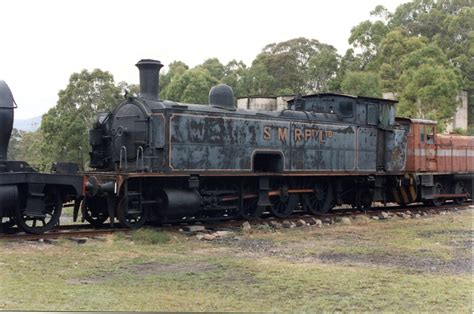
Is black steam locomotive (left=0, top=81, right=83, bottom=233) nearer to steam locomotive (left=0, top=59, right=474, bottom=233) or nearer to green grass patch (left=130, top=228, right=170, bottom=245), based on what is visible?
steam locomotive (left=0, top=59, right=474, bottom=233)

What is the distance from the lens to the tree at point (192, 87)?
47031 mm

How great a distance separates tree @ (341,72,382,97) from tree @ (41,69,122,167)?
1433cm

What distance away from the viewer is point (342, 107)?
752 inches

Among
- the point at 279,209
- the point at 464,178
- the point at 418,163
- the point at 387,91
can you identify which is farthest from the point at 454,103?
the point at 279,209

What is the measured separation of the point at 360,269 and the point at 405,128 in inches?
505

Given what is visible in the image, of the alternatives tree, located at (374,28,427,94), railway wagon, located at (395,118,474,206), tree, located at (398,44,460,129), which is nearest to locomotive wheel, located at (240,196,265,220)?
railway wagon, located at (395,118,474,206)

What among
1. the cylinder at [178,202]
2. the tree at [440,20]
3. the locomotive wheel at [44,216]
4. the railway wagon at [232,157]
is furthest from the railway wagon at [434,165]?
the locomotive wheel at [44,216]

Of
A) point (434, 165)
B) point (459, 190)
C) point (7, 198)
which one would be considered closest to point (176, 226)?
point (7, 198)

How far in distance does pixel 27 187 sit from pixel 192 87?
36.0 m

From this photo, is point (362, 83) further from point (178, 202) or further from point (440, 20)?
point (178, 202)

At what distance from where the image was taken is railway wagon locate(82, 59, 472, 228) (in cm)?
1384

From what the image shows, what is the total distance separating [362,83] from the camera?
35.1m

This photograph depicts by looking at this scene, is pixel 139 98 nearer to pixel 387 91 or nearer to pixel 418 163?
pixel 418 163

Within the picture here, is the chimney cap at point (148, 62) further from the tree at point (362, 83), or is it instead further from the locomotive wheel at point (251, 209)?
the tree at point (362, 83)
